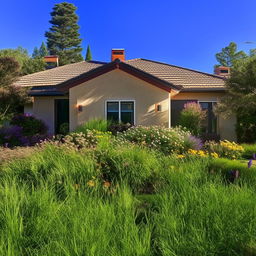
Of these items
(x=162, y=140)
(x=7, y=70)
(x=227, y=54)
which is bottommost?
(x=162, y=140)

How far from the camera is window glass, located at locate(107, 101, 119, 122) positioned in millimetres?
13078

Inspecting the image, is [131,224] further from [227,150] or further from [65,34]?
[65,34]

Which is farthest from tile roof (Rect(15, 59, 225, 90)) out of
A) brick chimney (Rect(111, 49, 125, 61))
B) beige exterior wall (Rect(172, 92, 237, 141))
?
brick chimney (Rect(111, 49, 125, 61))

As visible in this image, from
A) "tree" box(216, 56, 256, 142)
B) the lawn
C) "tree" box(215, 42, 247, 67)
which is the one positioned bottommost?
the lawn

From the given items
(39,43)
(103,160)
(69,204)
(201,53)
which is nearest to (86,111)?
(103,160)

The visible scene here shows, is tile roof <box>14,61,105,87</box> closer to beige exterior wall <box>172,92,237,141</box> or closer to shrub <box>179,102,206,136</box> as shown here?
beige exterior wall <box>172,92,237,141</box>

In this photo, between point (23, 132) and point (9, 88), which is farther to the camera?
point (9, 88)

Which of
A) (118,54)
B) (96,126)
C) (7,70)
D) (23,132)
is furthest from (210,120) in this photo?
(7,70)

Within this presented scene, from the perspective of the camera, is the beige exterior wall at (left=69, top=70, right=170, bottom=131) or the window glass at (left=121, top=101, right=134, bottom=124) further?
the window glass at (left=121, top=101, right=134, bottom=124)

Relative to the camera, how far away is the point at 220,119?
15438 mm

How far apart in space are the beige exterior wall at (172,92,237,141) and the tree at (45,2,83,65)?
142ft

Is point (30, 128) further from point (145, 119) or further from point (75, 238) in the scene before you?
point (75, 238)

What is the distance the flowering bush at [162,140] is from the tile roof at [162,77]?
621cm

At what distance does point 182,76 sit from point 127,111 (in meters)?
6.52
